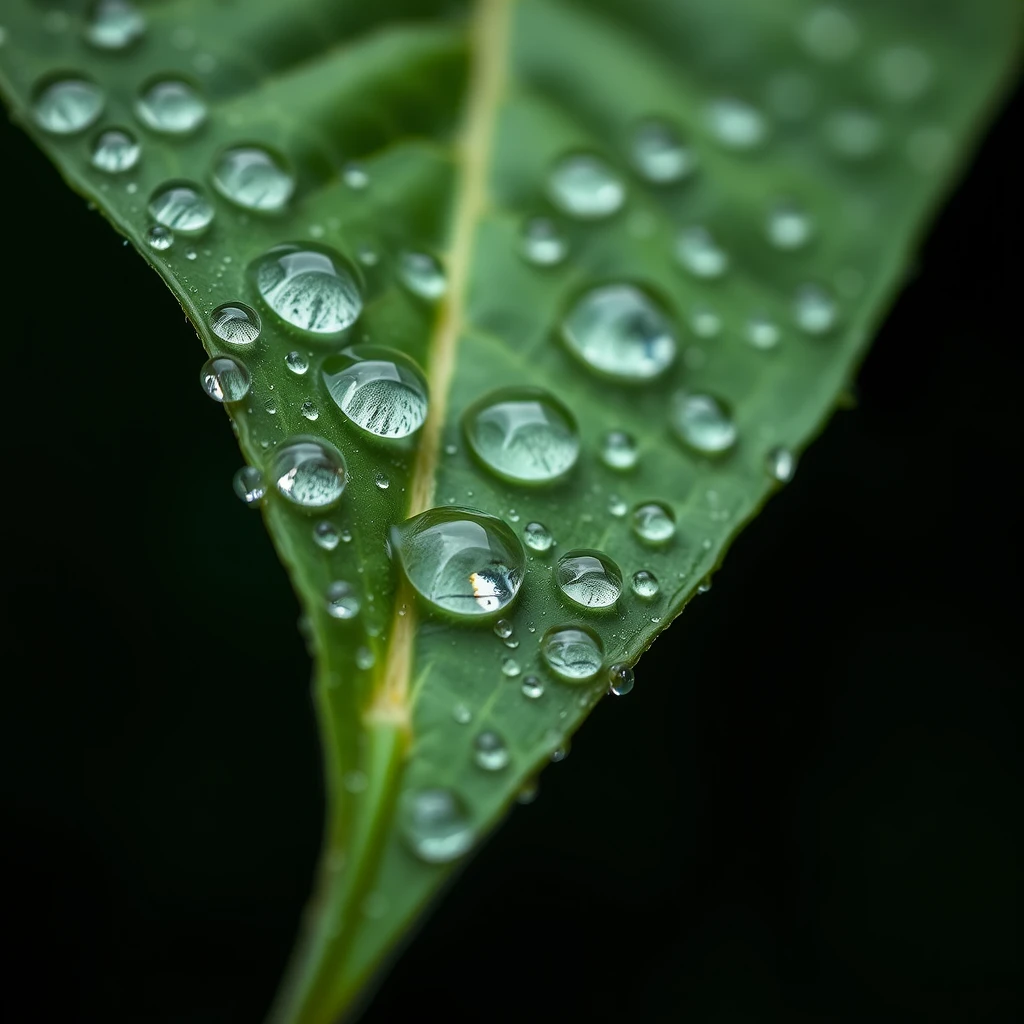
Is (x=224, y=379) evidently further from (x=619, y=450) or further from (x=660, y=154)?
Result: (x=660, y=154)

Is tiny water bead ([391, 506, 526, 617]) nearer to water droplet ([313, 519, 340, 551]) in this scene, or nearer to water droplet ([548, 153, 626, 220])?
water droplet ([313, 519, 340, 551])

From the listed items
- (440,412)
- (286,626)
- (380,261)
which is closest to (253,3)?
(380,261)

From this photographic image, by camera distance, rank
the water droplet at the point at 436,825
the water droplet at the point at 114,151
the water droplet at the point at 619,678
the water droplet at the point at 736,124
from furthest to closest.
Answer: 1. the water droplet at the point at 736,124
2. the water droplet at the point at 114,151
3. the water droplet at the point at 619,678
4. the water droplet at the point at 436,825

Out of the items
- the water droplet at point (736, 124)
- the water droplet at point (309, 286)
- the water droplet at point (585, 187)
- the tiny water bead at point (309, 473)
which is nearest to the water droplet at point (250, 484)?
the tiny water bead at point (309, 473)

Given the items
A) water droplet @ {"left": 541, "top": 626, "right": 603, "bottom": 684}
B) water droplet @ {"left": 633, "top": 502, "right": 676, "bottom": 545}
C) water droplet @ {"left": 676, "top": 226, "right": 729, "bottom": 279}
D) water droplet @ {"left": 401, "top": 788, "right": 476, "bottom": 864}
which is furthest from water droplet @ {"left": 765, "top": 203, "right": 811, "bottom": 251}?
water droplet @ {"left": 401, "top": 788, "right": 476, "bottom": 864}

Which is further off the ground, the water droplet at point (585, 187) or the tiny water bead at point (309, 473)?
the water droplet at point (585, 187)

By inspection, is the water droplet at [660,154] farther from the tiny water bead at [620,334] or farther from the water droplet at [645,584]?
the water droplet at [645,584]
